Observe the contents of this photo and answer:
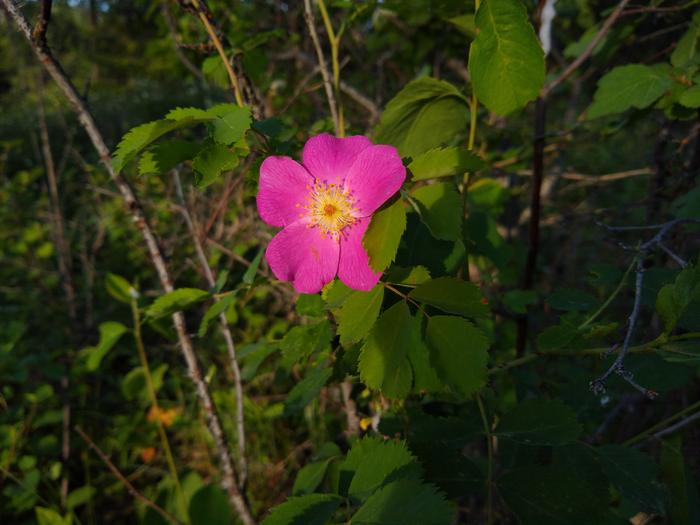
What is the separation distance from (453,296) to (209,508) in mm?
771

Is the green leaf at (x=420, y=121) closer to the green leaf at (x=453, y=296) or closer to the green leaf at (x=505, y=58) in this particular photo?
the green leaf at (x=505, y=58)

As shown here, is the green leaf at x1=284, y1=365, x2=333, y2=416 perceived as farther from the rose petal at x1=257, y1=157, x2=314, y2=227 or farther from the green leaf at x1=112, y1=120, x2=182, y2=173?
the green leaf at x1=112, y1=120, x2=182, y2=173

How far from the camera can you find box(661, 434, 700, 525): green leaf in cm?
91

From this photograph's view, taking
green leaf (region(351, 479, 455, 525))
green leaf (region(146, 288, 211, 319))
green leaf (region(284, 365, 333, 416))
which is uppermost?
green leaf (region(146, 288, 211, 319))

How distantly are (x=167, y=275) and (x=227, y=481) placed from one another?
20.2 inches

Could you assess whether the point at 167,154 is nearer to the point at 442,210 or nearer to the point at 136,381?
the point at 442,210

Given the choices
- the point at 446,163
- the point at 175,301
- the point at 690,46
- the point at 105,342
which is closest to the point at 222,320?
the point at 175,301

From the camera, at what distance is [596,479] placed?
816mm

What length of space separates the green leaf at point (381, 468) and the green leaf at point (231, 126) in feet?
1.55

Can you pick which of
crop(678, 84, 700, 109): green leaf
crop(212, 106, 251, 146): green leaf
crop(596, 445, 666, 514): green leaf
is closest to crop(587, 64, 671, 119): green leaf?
crop(678, 84, 700, 109): green leaf

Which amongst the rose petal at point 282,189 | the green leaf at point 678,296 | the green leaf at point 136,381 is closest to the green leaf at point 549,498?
the green leaf at point 678,296

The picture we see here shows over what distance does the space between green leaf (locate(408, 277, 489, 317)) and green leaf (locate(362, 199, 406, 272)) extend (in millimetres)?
82

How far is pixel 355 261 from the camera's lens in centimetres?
65

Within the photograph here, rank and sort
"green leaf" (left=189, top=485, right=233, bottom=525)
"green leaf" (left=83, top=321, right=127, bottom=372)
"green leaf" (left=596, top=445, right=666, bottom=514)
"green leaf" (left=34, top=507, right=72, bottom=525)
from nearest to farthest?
1. "green leaf" (left=596, top=445, right=666, bottom=514)
2. "green leaf" (left=189, top=485, right=233, bottom=525)
3. "green leaf" (left=83, top=321, right=127, bottom=372)
4. "green leaf" (left=34, top=507, right=72, bottom=525)
